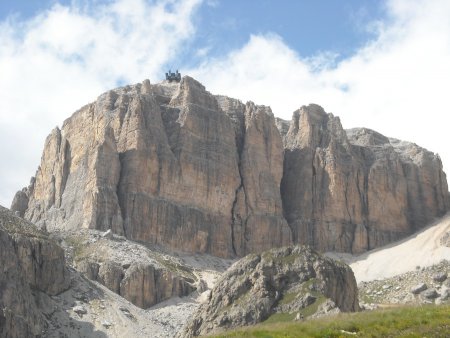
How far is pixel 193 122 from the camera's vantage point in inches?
5172

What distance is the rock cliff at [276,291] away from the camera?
55.7m

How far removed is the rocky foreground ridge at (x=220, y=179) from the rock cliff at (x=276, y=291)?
55.9 metres

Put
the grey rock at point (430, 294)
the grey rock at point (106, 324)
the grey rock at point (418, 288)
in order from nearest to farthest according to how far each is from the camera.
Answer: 1. the grey rock at point (106, 324)
2. the grey rock at point (430, 294)
3. the grey rock at point (418, 288)

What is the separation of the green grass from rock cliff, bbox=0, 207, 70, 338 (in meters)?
28.4

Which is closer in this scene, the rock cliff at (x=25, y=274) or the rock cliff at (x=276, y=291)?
the rock cliff at (x=276, y=291)

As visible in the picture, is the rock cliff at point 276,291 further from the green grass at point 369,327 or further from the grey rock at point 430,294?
the grey rock at point 430,294

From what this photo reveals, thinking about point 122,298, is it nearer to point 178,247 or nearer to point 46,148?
point 178,247

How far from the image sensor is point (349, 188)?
14150 cm

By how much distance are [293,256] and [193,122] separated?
72145mm

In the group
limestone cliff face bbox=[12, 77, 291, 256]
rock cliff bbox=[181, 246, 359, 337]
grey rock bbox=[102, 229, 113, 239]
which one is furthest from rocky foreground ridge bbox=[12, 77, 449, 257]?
rock cliff bbox=[181, 246, 359, 337]

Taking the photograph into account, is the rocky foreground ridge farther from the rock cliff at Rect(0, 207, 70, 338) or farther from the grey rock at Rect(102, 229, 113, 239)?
the rock cliff at Rect(0, 207, 70, 338)

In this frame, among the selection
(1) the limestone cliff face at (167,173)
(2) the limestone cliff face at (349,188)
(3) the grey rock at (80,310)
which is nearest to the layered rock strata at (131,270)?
(1) the limestone cliff face at (167,173)

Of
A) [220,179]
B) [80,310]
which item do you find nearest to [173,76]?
[220,179]

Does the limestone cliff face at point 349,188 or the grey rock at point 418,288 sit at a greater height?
the limestone cliff face at point 349,188
